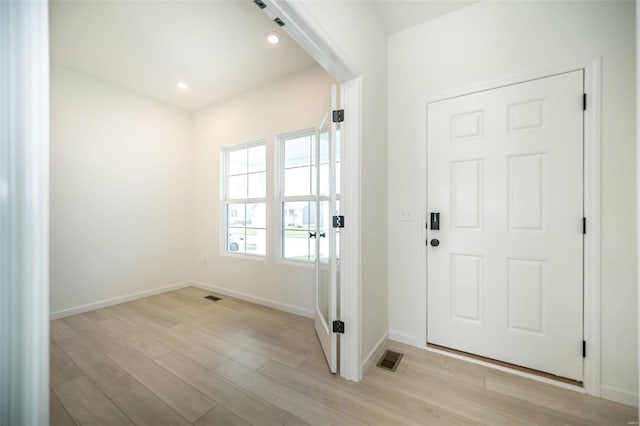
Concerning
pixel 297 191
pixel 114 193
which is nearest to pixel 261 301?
pixel 297 191

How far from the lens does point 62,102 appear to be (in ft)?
9.67

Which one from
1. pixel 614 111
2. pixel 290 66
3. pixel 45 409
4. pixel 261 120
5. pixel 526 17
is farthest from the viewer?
pixel 261 120

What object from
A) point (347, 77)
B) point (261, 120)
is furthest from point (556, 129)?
point (261, 120)

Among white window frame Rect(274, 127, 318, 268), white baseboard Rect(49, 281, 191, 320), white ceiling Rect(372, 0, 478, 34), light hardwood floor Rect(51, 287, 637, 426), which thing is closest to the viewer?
light hardwood floor Rect(51, 287, 637, 426)

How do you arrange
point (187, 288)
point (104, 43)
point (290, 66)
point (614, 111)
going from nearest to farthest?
point (614, 111), point (104, 43), point (290, 66), point (187, 288)

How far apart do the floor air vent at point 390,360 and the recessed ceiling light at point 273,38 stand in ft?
9.81

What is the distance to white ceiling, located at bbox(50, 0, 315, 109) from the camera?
2.15 m

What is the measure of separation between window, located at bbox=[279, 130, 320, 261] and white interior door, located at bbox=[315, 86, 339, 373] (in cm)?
47

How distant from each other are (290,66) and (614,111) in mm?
2753

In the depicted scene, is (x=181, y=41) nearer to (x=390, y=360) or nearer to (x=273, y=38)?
(x=273, y=38)

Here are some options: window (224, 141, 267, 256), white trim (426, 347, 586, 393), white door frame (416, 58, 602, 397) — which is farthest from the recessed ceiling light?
white trim (426, 347, 586, 393)

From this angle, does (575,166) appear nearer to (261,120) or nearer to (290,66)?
(290,66)

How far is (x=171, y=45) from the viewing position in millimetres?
2570

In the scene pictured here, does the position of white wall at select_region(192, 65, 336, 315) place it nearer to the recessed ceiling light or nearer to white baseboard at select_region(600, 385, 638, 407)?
the recessed ceiling light
